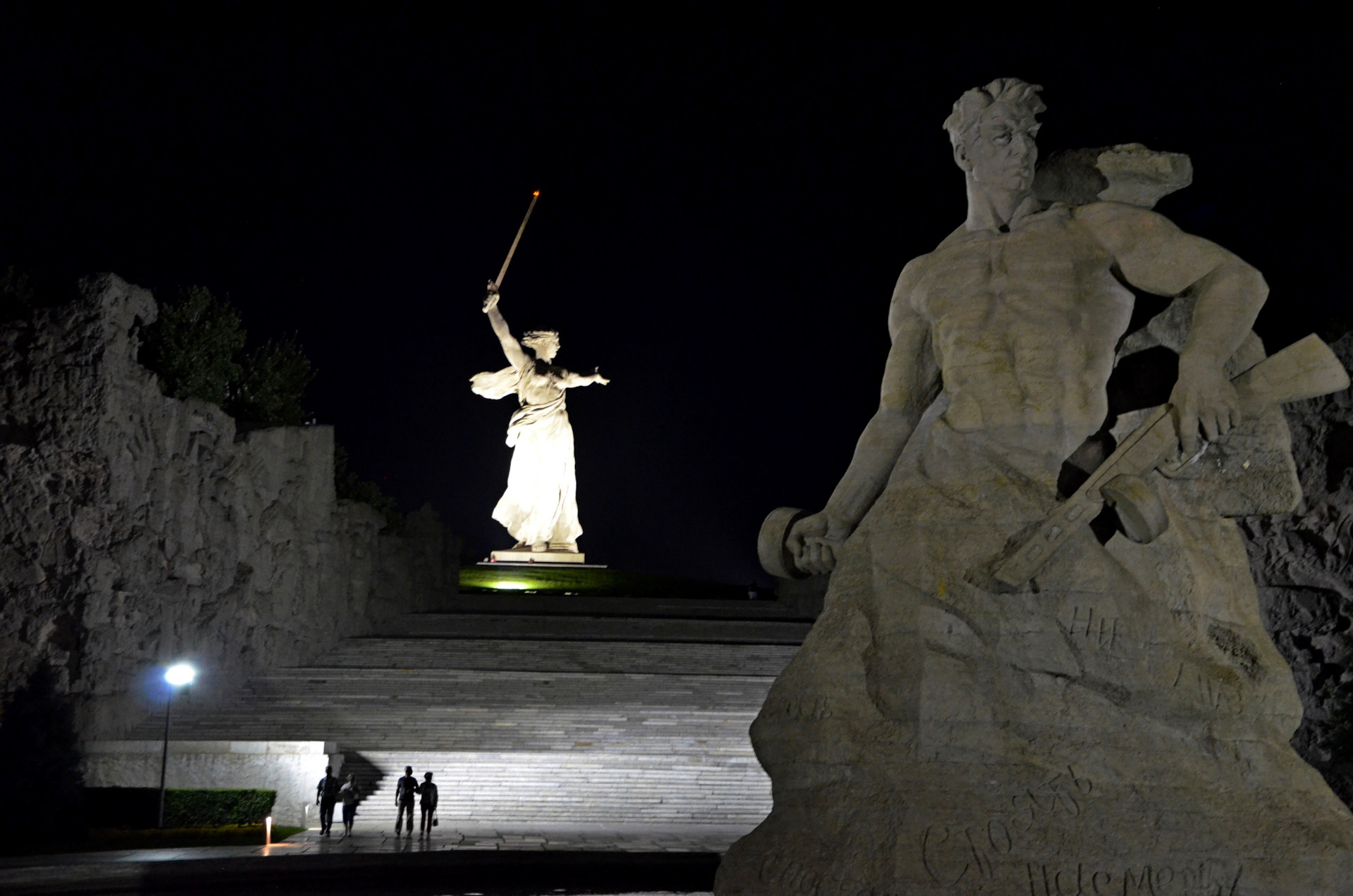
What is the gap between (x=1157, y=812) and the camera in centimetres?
453

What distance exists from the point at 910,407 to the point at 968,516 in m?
0.73

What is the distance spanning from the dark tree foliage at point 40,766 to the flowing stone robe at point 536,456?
18.5 metres

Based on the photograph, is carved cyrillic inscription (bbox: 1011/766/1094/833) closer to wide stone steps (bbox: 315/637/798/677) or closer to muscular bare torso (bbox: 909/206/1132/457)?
muscular bare torso (bbox: 909/206/1132/457)

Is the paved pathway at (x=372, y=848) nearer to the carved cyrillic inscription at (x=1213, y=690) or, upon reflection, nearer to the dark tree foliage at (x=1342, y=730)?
the dark tree foliage at (x=1342, y=730)

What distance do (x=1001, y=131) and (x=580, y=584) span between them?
2622 centimetres

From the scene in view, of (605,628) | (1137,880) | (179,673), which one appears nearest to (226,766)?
(179,673)

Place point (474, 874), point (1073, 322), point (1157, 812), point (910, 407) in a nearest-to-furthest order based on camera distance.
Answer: point (1157, 812) → point (1073, 322) → point (910, 407) → point (474, 874)

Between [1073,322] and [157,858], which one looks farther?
[157,858]

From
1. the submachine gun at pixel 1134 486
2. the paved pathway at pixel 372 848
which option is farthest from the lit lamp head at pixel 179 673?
the submachine gun at pixel 1134 486

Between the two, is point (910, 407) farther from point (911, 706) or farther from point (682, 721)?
point (682, 721)

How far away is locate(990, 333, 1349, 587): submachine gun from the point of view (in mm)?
4590

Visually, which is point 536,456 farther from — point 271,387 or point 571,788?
point 571,788

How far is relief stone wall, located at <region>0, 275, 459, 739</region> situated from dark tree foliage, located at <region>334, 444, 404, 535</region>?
9.36 meters

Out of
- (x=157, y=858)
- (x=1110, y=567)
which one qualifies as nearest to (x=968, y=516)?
(x=1110, y=567)
